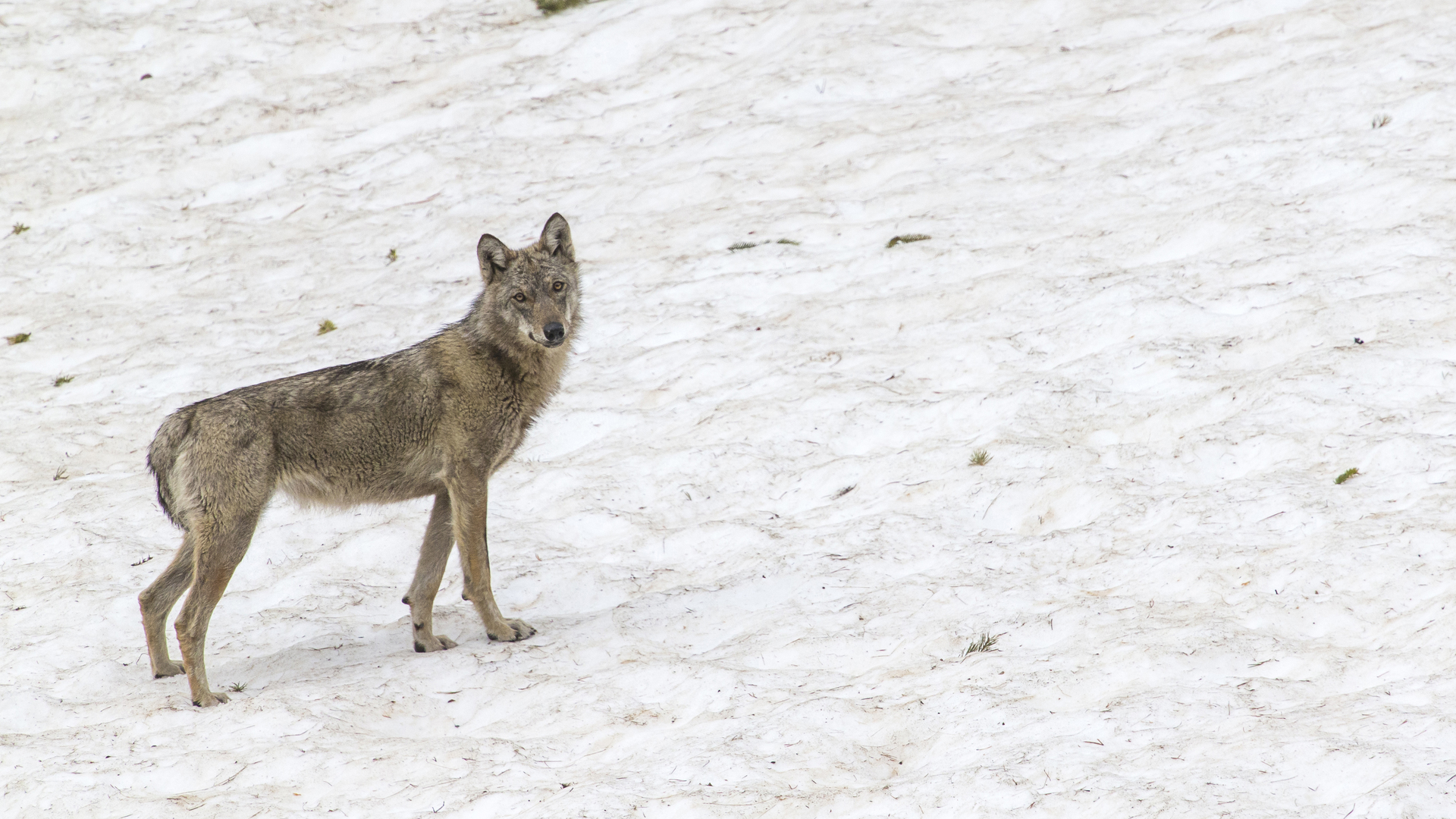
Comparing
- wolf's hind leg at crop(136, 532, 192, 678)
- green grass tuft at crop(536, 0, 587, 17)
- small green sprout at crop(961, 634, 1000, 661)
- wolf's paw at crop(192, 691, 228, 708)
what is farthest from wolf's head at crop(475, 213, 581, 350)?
green grass tuft at crop(536, 0, 587, 17)

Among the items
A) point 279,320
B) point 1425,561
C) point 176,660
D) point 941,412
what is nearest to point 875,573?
point 941,412

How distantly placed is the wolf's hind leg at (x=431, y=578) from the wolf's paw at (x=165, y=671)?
1.63 meters

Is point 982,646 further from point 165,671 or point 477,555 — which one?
point 165,671

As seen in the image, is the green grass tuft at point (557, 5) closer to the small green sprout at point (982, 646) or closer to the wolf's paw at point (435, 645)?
the wolf's paw at point (435, 645)

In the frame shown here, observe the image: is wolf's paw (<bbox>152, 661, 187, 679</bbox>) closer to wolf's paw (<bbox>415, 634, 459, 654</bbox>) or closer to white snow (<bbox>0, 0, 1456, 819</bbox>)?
white snow (<bbox>0, 0, 1456, 819</bbox>)

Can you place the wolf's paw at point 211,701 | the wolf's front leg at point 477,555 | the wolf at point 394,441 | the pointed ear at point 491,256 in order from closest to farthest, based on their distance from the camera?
the wolf's paw at point 211,701
the wolf at point 394,441
the wolf's front leg at point 477,555
the pointed ear at point 491,256

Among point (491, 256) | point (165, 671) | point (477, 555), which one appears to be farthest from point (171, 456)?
point (491, 256)

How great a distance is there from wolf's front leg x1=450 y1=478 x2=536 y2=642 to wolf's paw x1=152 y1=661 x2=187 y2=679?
2095 millimetres

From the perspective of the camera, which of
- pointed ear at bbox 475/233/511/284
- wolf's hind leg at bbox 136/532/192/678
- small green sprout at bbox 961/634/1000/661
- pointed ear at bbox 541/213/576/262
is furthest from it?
pointed ear at bbox 541/213/576/262

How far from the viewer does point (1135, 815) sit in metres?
5.72

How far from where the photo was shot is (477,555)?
9.04 meters

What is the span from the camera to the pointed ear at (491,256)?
9305 mm

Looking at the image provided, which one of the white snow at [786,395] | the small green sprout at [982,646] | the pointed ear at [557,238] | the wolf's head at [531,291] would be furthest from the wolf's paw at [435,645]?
the small green sprout at [982,646]

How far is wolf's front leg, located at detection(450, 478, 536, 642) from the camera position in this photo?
9.03 meters
